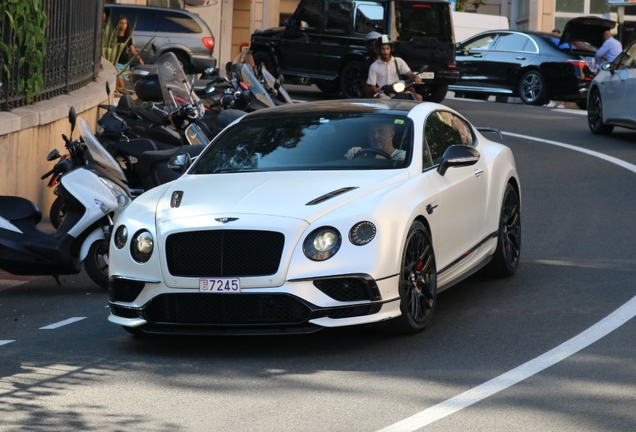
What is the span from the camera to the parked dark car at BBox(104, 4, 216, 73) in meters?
28.5

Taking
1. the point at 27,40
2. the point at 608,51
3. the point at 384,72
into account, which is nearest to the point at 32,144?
the point at 27,40

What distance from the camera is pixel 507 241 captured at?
9.35 metres

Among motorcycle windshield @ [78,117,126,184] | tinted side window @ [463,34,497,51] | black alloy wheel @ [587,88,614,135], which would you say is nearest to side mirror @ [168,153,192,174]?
motorcycle windshield @ [78,117,126,184]

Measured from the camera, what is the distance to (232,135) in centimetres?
871

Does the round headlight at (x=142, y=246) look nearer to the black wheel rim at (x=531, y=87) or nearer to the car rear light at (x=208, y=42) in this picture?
the black wheel rim at (x=531, y=87)

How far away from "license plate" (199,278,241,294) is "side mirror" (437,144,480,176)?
1.85 m

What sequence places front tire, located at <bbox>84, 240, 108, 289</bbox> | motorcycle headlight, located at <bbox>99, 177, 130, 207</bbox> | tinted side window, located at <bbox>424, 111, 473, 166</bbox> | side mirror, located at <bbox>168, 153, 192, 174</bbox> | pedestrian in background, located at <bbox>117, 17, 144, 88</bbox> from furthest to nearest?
pedestrian in background, located at <bbox>117, 17, 144, 88</bbox>, motorcycle headlight, located at <bbox>99, 177, 130, 207</bbox>, front tire, located at <bbox>84, 240, 108, 289</bbox>, side mirror, located at <bbox>168, 153, 192, 174</bbox>, tinted side window, located at <bbox>424, 111, 473, 166</bbox>

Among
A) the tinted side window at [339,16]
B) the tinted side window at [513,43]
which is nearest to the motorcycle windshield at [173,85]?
the tinted side window at [339,16]

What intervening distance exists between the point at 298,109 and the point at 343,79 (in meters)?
16.1

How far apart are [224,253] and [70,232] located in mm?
2733

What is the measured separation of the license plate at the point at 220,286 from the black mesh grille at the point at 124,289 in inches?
16.9

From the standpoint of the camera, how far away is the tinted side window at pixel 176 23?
96.1 feet

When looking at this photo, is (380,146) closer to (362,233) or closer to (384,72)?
(362,233)

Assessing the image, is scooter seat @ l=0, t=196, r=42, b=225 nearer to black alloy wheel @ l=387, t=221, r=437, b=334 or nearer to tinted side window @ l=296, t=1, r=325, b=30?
black alloy wheel @ l=387, t=221, r=437, b=334
